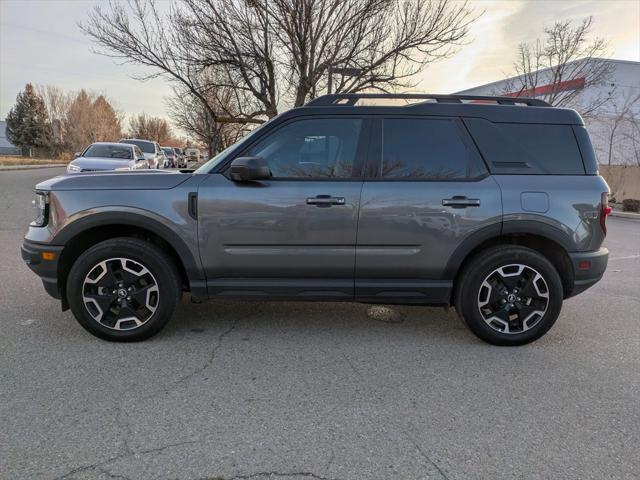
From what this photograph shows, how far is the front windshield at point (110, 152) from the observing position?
48.1 feet

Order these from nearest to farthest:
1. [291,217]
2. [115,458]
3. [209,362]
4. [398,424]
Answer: [115,458] → [398,424] → [209,362] → [291,217]

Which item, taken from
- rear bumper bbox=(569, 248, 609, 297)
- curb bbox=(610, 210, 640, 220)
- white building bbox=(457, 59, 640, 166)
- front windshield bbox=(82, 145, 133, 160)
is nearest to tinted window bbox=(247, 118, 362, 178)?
rear bumper bbox=(569, 248, 609, 297)

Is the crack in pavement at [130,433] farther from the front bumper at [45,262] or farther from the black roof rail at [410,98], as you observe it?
the black roof rail at [410,98]

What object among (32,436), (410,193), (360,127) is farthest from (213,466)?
(360,127)

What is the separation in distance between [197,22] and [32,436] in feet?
47.8

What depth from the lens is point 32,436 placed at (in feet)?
8.11

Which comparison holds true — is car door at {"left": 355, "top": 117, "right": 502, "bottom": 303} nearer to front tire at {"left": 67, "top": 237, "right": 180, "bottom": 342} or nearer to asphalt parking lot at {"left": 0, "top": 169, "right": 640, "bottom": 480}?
asphalt parking lot at {"left": 0, "top": 169, "right": 640, "bottom": 480}

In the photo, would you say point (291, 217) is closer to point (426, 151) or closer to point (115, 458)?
point (426, 151)

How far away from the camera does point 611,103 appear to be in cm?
2912

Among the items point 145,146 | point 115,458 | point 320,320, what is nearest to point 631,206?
point 320,320

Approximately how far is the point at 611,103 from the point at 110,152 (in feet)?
98.5

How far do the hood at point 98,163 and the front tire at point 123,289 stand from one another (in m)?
10.7

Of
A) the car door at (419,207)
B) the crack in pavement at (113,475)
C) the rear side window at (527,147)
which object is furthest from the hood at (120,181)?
the rear side window at (527,147)

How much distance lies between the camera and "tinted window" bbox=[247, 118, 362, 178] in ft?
12.2
